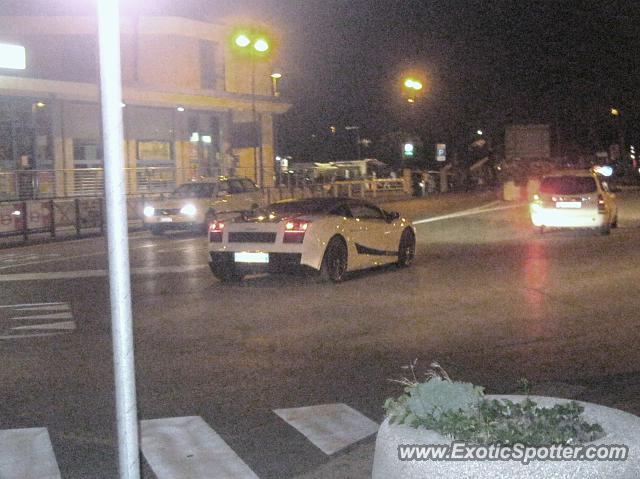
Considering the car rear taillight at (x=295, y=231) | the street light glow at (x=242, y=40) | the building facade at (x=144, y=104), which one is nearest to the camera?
the car rear taillight at (x=295, y=231)

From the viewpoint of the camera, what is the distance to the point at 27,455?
7.02 m

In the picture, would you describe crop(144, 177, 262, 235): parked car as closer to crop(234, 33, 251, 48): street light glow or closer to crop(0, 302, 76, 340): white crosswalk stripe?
crop(234, 33, 251, 48): street light glow

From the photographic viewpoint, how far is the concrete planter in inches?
160

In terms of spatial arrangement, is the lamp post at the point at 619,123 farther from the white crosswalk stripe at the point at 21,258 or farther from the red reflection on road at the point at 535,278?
the white crosswalk stripe at the point at 21,258

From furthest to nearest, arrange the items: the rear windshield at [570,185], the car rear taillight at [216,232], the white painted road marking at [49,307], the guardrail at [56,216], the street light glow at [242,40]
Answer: the street light glow at [242,40], the guardrail at [56,216], the rear windshield at [570,185], the car rear taillight at [216,232], the white painted road marking at [49,307]

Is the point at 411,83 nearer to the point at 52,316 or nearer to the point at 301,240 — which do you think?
the point at 301,240

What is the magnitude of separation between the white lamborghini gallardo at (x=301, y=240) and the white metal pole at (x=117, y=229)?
11146mm

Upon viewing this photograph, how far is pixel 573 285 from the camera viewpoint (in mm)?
15352

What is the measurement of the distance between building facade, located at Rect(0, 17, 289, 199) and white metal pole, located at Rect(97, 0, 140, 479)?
31016 millimetres

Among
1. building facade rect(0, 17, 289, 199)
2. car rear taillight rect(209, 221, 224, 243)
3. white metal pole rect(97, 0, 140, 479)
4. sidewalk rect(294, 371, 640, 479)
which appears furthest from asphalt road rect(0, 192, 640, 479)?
building facade rect(0, 17, 289, 199)

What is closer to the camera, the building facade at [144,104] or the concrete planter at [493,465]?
the concrete planter at [493,465]

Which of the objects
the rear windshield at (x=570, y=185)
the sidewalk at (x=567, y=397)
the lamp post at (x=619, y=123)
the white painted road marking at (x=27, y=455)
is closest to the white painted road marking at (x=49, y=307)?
the white painted road marking at (x=27, y=455)

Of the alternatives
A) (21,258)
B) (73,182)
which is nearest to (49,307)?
(21,258)

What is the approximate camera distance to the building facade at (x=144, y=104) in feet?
120
